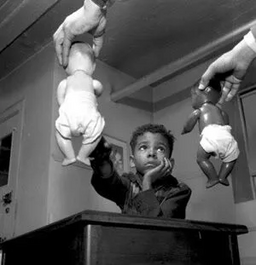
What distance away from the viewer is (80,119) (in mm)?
467

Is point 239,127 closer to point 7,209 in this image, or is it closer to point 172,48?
point 172,48

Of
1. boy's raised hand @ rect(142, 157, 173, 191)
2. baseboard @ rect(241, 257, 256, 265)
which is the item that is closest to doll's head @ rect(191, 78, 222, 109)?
boy's raised hand @ rect(142, 157, 173, 191)

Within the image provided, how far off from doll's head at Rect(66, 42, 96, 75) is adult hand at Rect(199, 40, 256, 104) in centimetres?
19

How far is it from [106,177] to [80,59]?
0.20 m

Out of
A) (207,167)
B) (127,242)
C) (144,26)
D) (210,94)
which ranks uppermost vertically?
(144,26)

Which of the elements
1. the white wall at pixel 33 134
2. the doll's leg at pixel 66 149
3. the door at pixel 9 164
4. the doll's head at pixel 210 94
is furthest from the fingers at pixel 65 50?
the door at pixel 9 164

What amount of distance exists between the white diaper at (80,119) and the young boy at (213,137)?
0.55 feet

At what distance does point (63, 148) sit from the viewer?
49cm

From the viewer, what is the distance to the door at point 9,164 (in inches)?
44.1

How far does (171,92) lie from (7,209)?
0.64 meters

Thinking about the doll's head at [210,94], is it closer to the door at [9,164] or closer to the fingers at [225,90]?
the fingers at [225,90]

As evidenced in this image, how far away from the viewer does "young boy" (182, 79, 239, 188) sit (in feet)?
1.78

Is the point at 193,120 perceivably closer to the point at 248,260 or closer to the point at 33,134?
the point at 248,260

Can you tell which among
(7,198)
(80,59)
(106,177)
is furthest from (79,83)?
(7,198)
